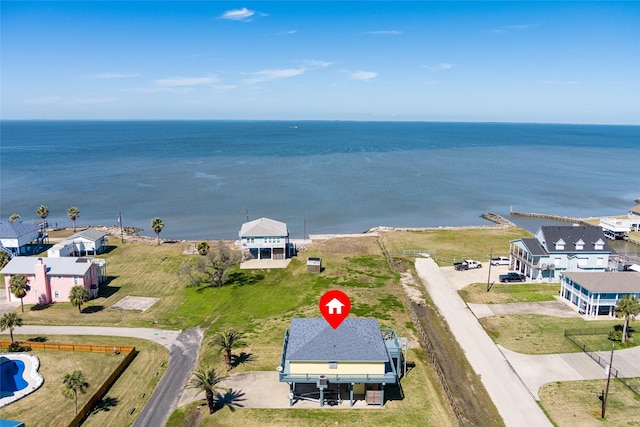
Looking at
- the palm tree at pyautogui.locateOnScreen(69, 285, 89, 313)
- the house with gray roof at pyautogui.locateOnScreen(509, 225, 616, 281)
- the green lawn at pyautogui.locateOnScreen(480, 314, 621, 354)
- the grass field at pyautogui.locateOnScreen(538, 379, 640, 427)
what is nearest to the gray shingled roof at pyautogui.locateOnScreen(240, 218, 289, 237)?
the palm tree at pyautogui.locateOnScreen(69, 285, 89, 313)

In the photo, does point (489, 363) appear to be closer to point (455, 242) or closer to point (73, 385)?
point (73, 385)

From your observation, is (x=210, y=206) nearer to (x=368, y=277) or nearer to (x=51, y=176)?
(x=368, y=277)

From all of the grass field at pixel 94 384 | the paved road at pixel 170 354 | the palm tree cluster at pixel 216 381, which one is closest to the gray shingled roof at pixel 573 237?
the palm tree cluster at pixel 216 381

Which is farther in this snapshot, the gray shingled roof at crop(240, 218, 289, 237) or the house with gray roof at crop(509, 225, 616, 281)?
the gray shingled roof at crop(240, 218, 289, 237)

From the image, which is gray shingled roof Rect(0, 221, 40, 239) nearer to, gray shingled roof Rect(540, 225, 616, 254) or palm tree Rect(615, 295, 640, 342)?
gray shingled roof Rect(540, 225, 616, 254)

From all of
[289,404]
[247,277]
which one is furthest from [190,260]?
[289,404]

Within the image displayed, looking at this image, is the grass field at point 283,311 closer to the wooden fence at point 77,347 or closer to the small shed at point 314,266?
the small shed at point 314,266

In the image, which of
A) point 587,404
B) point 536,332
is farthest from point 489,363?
Answer: point 536,332
